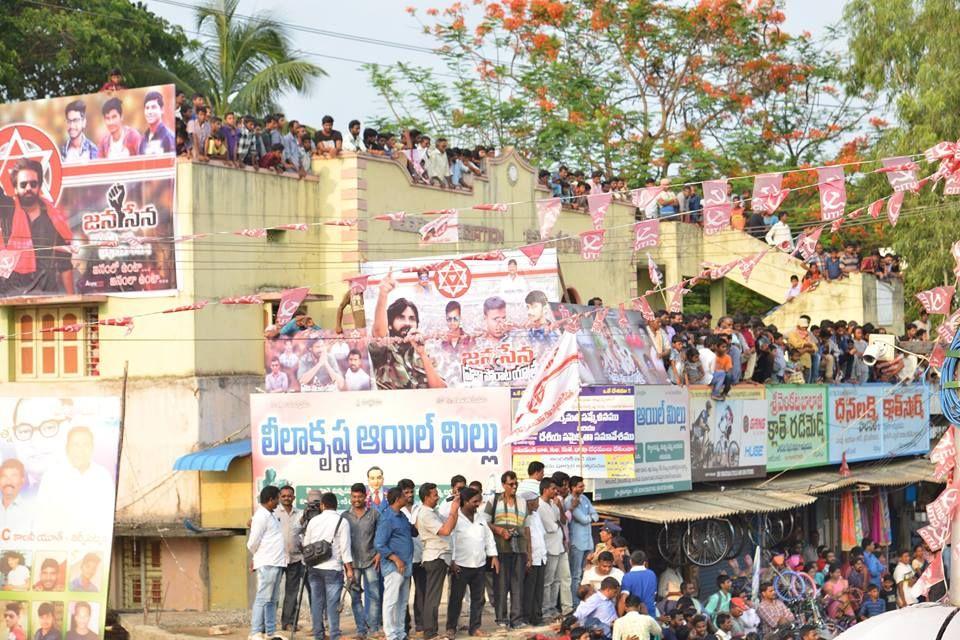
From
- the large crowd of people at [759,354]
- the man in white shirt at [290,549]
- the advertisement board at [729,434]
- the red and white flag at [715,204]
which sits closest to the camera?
the man in white shirt at [290,549]

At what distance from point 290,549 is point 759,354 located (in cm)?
851

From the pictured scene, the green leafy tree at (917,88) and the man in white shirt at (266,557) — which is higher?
the green leafy tree at (917,88)

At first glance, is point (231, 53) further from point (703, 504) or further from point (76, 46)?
point (703, 504)

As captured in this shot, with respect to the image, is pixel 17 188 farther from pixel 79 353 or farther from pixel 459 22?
pixel 459 22

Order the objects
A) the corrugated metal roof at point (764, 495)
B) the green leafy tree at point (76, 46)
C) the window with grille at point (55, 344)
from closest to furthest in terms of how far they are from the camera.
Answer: the corrugated metal roof at point (764, 495) < the window with grille at point (55, 344) < the green leafy tree at point (76, 46)

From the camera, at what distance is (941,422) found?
1085 inches

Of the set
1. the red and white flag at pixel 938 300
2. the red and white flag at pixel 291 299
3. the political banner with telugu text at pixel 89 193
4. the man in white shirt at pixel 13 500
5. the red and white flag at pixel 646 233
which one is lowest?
the man in white shirt at pixel 13 500

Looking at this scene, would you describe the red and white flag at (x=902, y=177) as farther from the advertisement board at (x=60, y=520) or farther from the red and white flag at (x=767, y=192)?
the advertisement board at (x=60, y=520)

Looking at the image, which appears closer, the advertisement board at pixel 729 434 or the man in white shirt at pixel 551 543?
the man in white shirt at pixel 551 543

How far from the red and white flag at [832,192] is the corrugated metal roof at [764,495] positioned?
13.3ft

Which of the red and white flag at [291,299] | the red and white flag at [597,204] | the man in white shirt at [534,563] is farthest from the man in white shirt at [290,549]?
the red and white flag at [597,204]

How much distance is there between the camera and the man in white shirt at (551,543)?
628 inches

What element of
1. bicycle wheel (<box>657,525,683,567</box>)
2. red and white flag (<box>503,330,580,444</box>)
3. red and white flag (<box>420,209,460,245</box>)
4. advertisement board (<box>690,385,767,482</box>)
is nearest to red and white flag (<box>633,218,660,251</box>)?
red and white flag (<box>503,330,580,444</box>)

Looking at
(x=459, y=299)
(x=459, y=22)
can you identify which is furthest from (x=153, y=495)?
(x=459, y=22)
